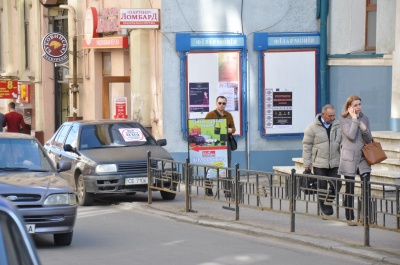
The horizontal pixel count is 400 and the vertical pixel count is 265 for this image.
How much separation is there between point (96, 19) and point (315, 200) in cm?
1512

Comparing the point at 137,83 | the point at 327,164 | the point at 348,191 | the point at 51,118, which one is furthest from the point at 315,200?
the point at 51,118

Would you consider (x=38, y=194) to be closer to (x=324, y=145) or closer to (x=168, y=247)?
(x=168, y=247)

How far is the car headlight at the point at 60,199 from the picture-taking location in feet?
37.5

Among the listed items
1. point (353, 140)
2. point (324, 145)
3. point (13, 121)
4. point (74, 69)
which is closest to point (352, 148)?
point (353, 140)

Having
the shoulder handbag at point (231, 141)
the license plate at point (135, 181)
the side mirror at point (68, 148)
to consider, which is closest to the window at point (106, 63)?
the side mirror at point (68, 148)

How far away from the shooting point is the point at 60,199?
11.6 meters

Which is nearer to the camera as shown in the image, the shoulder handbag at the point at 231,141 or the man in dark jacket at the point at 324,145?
the man in dark jacket at the point at 324,145

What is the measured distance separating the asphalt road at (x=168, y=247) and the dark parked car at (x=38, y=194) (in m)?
0.34

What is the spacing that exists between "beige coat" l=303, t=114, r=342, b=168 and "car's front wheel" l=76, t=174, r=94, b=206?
15.3 ft

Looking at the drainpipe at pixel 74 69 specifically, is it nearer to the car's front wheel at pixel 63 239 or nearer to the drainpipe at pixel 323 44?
the drainpipe at pixel 323 44

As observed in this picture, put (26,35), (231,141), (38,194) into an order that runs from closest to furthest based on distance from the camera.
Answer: (38,194) → (231,141) → (26,35)

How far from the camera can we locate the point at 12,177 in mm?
11797

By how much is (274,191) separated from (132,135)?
5695mm

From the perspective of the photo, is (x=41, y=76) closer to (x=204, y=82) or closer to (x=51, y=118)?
(x=51, y=118)
